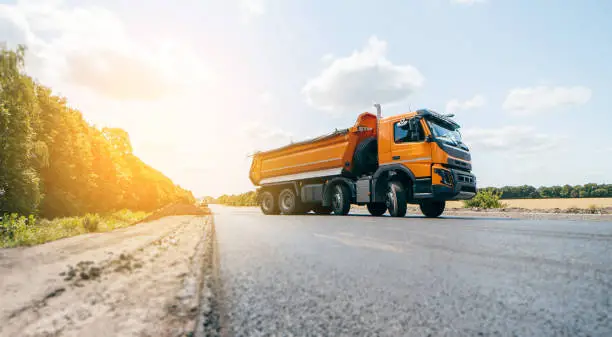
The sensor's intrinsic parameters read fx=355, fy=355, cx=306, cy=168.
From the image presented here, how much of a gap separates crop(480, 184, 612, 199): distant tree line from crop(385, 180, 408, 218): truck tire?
39.3 m

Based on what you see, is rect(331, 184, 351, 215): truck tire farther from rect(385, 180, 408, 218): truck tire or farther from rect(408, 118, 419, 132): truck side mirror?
rect(408, 118, 419, 132): truck side mirror

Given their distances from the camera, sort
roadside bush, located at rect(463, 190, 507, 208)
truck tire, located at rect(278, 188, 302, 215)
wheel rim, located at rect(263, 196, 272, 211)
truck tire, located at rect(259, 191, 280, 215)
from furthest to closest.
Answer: roadside bush, located at rect(463, 190, 507, 208) < wheel rim, located at rect(263, 196, 272, 211) < truck tire, located at rect(259, 191, 280, 215) < truck tire, located at rect(278, 188, 302, 215)

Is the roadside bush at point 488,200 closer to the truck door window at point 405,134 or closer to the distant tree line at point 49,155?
the truck door window at point 405,134

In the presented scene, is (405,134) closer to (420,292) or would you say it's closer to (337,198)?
(337,198)

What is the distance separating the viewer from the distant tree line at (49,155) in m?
12.4

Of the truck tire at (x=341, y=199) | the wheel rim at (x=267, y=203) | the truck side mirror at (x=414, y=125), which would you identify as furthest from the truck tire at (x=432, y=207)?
the wheel rim at (x=267, y=203)

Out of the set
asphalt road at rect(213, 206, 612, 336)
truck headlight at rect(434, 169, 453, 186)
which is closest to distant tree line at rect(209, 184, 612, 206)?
truck headlight at rect(434, 169, 453, 186)

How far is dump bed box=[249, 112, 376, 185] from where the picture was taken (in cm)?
1334

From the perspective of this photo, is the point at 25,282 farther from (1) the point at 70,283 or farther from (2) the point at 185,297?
→ (2) the point at 185,297

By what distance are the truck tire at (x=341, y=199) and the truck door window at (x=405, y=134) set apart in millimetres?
2909

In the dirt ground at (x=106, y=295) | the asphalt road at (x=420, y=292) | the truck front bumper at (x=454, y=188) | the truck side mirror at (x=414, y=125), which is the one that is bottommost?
the asphalt road at (x=420, y=292)

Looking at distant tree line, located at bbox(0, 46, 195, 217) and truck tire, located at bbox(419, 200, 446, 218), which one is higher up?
distant tree line, located at bbox(0, 46, 195, 217)

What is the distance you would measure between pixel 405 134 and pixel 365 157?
2.25 meters

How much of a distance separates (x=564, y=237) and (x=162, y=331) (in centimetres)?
575
